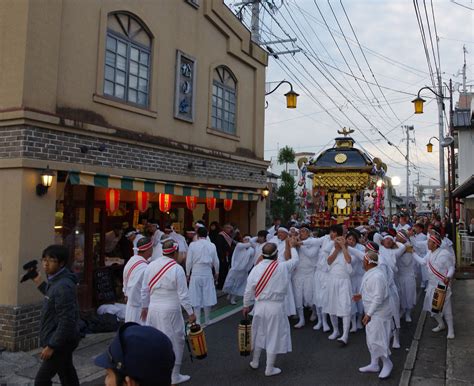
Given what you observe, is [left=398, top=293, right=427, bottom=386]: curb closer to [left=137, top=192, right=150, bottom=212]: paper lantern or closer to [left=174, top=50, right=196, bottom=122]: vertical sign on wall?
[left=137, top=192, right=150, bottom=212]: paper lantern

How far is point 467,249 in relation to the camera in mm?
15539

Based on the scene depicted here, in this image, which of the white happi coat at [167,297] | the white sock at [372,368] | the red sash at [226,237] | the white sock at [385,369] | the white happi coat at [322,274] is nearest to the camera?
the white happi coat at [167,297]

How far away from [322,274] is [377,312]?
8.28 ft

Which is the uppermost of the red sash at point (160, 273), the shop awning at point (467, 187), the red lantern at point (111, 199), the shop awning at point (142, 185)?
the shop awning at point (467, 187)

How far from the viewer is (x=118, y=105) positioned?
32.1 feet

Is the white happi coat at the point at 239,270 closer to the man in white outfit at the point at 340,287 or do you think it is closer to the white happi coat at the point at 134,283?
the man in white outfit at the point at 340,287

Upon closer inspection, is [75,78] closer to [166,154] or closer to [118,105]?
[118,105]

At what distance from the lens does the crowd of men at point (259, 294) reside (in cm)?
446

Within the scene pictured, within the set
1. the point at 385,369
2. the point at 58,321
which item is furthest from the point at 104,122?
the point at 385,369

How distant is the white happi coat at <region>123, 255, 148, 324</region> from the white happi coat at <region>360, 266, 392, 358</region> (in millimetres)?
3205

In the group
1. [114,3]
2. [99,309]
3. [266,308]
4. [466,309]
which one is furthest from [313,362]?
[114,3]

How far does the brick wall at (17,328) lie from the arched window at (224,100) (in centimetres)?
785

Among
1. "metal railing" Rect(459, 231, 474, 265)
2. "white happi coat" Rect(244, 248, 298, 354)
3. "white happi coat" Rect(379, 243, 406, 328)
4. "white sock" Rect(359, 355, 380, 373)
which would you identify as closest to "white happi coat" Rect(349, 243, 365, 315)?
"white happi coat" Rect(379, 243, 406, 328)

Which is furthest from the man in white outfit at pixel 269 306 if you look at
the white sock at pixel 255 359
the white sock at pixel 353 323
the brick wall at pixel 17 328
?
the brick wall at pixel 17 328
